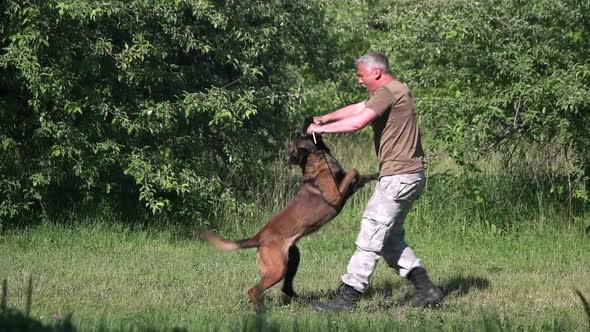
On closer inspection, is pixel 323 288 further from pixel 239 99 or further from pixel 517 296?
pixel 239 99

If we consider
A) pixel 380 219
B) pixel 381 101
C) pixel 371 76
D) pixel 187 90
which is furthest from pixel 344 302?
pixel 187 90

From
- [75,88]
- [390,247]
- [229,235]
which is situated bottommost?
[229,235]

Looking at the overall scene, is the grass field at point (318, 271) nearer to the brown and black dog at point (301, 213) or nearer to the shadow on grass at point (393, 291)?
the shadow on grass at point (393, 291)

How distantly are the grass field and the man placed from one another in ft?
0.97

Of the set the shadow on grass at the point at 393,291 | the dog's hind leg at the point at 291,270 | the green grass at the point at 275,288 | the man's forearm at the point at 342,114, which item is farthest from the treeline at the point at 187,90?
the man's forearm at the point at 342,114

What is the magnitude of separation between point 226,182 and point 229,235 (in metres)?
0.87

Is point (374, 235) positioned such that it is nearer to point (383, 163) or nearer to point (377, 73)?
point (383, 163)

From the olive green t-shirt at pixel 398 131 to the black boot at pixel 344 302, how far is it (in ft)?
3.13

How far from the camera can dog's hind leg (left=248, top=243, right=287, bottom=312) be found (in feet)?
26.0

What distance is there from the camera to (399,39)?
39.6ft

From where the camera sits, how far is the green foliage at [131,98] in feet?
37.0

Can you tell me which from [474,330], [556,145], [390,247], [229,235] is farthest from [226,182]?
[474,330]

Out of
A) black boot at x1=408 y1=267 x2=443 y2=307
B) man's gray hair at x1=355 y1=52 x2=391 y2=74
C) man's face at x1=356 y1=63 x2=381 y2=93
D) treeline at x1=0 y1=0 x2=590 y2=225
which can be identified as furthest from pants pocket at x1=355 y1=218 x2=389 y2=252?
treeline at x1=0 y1=0 x2=590 y2=225

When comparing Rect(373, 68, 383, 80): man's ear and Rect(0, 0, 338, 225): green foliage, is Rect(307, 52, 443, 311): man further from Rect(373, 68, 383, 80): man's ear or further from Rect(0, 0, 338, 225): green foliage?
Rect(0, 0, 338, 225): green foliage
